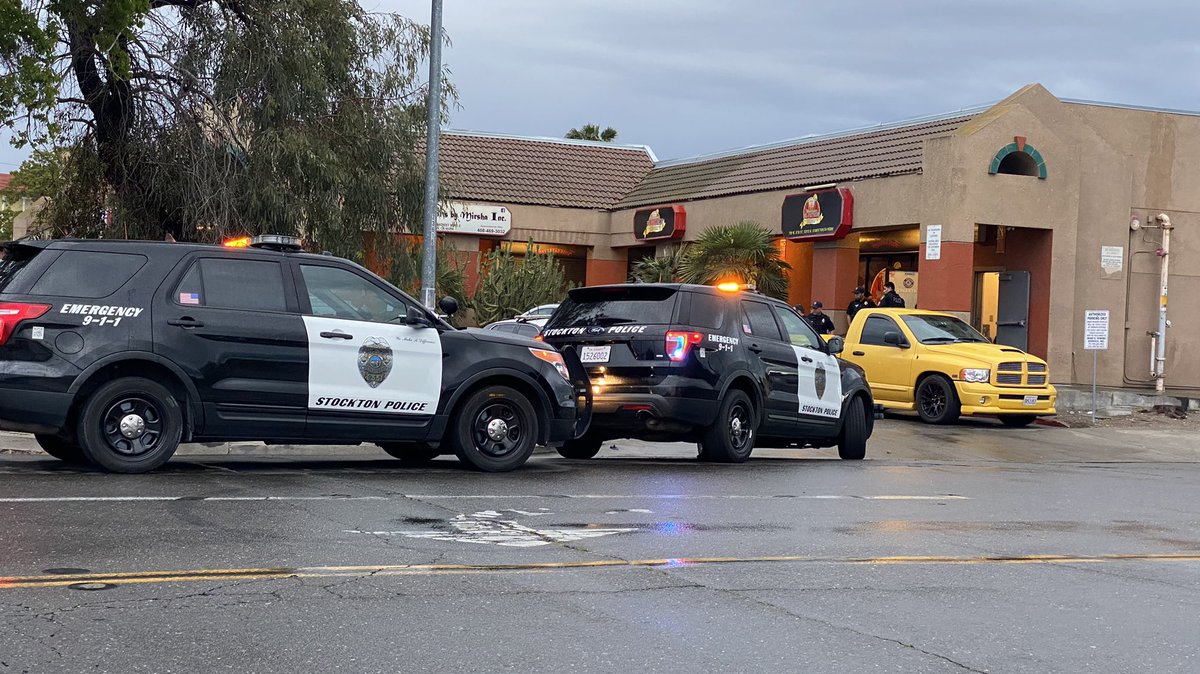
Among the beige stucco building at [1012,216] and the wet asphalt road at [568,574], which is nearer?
the wet asphalt road at [568,574]

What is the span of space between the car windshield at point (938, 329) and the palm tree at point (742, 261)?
6.55 meters

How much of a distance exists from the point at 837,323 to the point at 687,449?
40.7ft

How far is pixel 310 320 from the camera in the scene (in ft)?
35.2

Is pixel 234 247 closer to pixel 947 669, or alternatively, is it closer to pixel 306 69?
pixel 947 669

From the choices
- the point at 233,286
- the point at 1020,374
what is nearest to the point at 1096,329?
the point at 1020,374

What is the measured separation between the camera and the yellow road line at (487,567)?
247 inches

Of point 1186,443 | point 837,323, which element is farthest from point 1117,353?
point 1186,443

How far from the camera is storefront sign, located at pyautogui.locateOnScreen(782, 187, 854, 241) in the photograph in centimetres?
2767

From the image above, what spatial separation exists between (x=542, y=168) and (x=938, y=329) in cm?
1753

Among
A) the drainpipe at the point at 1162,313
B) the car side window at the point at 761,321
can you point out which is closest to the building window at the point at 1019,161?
the drainpipe at the point at 1162,313

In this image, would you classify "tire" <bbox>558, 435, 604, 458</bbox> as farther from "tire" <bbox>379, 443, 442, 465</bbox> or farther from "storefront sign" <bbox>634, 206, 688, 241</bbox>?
"storefront sign" <bbox>634, 206, 688, 241</bbox>

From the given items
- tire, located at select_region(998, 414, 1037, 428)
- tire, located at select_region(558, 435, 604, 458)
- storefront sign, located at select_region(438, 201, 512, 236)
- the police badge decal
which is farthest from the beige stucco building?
the police badge decal

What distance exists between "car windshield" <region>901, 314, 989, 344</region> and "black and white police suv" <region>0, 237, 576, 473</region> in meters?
11.0

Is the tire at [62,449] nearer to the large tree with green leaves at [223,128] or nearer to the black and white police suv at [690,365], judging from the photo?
the black and white police suv at [690,365]
